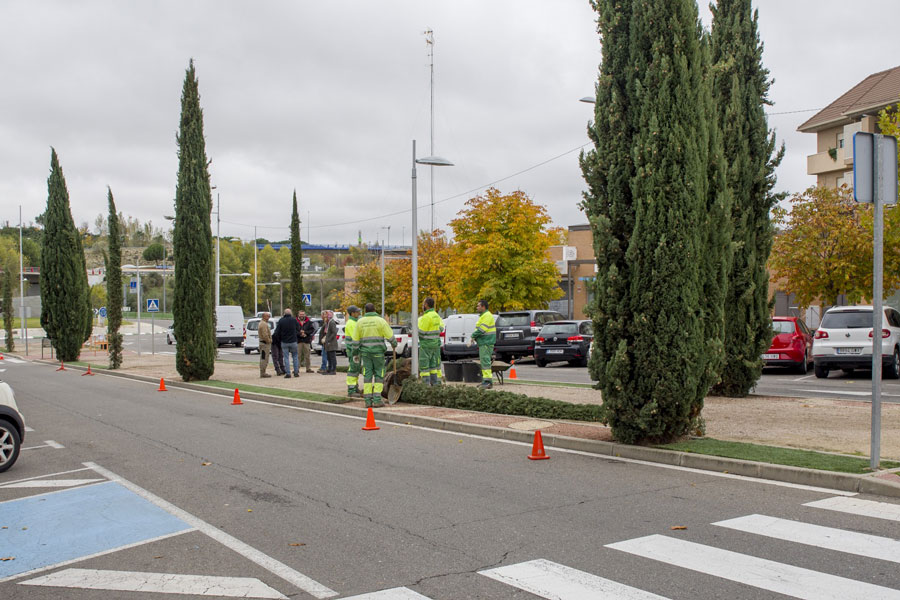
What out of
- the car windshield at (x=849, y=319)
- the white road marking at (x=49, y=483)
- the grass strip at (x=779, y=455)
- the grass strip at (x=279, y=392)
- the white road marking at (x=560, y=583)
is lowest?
the grass strip at (x=279, y=392)

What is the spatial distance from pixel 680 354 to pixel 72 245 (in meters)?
32.5

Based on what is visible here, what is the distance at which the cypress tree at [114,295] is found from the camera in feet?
93.4

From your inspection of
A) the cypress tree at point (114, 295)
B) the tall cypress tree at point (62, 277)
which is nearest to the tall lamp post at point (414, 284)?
the cypress tree at point (114, 295)

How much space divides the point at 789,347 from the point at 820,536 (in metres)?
16.3

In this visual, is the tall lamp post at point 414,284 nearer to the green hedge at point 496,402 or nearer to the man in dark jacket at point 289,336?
the green hedge at point 496,402

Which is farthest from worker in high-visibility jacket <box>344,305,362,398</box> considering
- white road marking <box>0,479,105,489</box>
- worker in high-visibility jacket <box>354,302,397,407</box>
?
white road marking <box>0,479,105,489</box>

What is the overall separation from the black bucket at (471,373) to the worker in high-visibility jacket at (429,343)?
1383mm

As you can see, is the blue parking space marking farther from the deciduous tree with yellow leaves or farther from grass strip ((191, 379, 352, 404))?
the deciduous tree with yellow leaves

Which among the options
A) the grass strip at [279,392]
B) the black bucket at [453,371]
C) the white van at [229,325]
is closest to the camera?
the grass strip at [279,392]

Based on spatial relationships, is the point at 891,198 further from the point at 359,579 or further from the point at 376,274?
the point at 376,274

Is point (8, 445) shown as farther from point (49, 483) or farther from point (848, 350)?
point (848, 350)

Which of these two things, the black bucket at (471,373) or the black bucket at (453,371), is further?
the black bucket at (453,371)

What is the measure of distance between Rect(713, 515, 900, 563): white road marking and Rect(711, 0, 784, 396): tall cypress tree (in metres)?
8.76

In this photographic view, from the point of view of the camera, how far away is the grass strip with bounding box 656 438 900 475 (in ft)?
24.8
